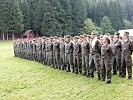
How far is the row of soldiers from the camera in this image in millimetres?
11212

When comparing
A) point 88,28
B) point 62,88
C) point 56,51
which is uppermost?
point 88,28

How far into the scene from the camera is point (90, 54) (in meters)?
12.1

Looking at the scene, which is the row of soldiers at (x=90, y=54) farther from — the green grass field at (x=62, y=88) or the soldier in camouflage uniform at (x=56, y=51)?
the green grass field at (x=62, y=88)

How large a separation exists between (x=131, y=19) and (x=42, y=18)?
169 ft

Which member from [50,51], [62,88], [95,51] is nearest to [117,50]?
[95,51]

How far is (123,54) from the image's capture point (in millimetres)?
11742

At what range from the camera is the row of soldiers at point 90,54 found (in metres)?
11.2

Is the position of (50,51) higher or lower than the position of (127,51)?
lower

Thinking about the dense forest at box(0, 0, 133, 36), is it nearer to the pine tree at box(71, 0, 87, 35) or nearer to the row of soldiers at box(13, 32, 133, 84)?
the pine tree at box(71, 0, 87, 35)

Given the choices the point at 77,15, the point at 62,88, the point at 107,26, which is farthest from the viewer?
the point at 107,26

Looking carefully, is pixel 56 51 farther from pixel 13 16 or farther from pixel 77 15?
pixel 77 15

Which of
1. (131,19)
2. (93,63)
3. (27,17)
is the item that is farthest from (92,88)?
(131,19)

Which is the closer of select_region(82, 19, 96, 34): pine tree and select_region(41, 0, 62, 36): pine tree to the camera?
select_region(41, 0, 62, 36): pine tree

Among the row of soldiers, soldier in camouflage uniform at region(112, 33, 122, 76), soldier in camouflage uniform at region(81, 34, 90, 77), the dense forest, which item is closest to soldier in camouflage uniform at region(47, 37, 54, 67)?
the row of soldiers
